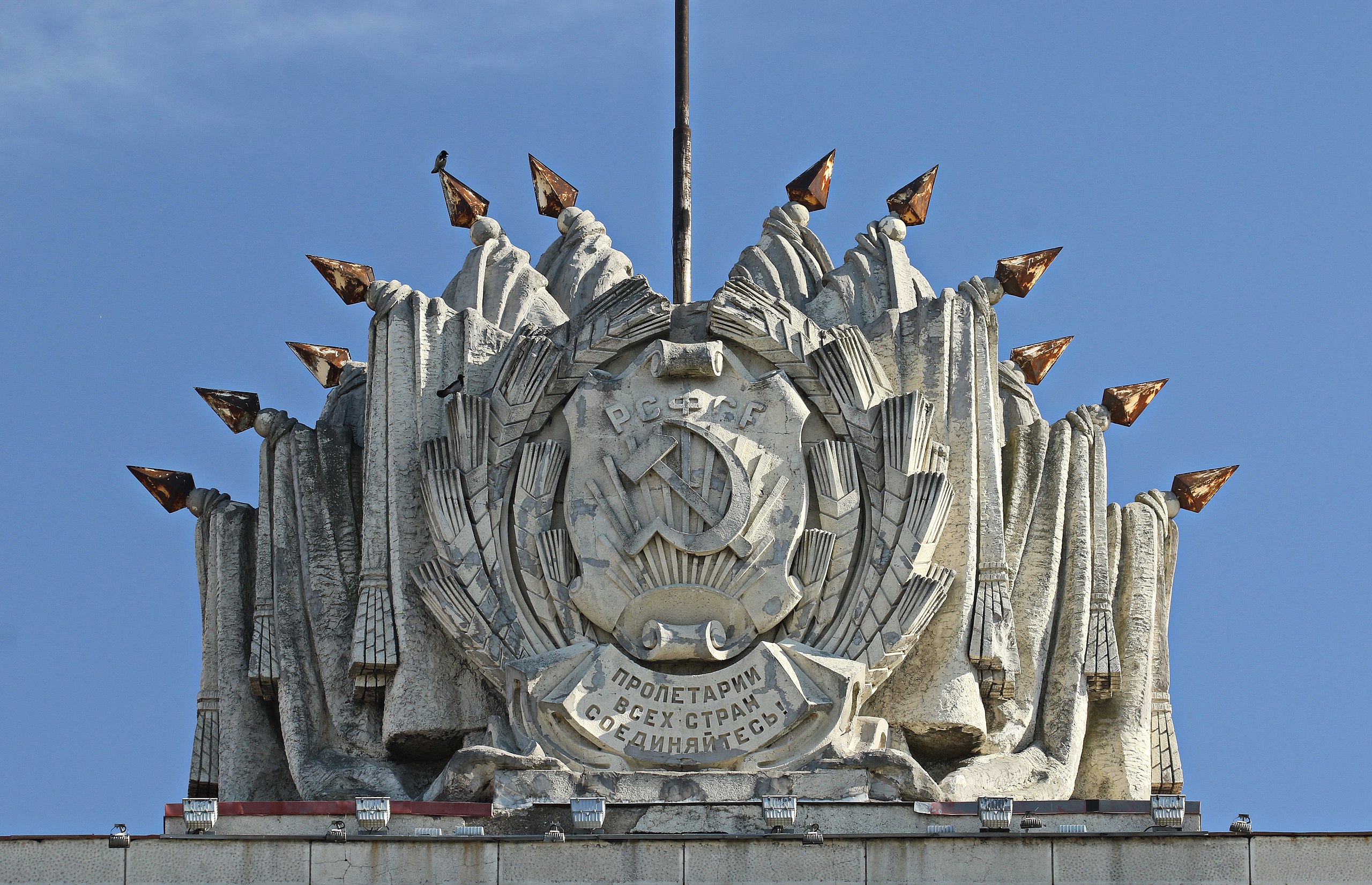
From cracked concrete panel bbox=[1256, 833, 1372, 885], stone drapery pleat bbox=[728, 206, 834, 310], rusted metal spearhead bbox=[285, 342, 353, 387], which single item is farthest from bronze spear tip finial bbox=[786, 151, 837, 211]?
cracked concrete panel bbox=[1256, 833, 1372, 885]

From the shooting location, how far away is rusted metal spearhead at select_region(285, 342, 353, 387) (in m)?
33.8

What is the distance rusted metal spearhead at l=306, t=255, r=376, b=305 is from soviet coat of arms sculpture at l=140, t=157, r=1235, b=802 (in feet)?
3.46

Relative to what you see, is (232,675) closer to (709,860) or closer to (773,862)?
(709,860)

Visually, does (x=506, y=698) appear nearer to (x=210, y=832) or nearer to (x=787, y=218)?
(x=210, y=832)

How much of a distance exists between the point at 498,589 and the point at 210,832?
396 centimetres

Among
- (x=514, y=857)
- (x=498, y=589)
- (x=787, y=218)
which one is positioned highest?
(x=787, y=218)

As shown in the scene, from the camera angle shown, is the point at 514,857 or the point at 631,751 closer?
the point at 514,857

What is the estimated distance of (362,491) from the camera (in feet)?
103

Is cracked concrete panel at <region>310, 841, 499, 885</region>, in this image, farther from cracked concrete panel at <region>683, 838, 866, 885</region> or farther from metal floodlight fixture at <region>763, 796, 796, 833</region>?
metal floodlight fixture at <region>763, 796, 796, 833</region>

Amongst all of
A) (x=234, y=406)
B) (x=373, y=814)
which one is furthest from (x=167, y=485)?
(x=373, y=814)

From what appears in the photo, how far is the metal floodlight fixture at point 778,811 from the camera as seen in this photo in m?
27.3

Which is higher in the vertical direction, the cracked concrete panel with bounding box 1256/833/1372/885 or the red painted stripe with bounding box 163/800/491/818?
the red painted stripe with bounding box 163/800/491/818

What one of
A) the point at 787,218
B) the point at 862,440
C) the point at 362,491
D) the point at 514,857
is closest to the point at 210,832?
the point at 514,857

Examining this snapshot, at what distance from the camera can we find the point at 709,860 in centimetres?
2683
